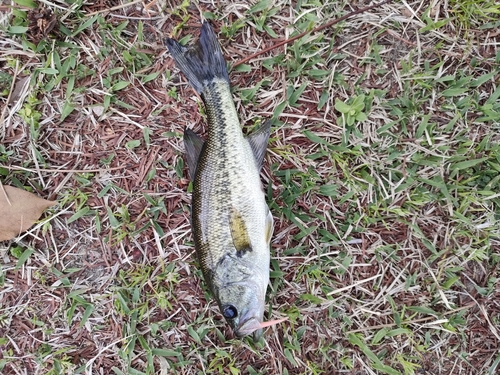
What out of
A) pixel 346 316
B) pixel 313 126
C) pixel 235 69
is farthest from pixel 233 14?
pixel 346 316

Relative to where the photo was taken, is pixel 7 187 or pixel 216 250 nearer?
pixel 216 250

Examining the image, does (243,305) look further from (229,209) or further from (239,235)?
(229,209)

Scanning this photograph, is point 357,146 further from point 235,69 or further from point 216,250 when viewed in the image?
point 216,250

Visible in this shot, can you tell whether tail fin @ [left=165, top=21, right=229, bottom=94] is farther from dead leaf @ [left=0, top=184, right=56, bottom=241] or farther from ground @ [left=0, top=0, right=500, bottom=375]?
dead leaf @ [left=0, top=184, right=56, bottom=241]

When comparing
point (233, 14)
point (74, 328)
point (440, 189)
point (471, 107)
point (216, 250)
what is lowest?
point (74, 328)

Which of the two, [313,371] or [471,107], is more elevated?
[471,107]

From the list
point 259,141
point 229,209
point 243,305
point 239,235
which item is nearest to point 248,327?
point 243,305

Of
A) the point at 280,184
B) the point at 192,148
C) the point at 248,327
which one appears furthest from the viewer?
the point at 280,184

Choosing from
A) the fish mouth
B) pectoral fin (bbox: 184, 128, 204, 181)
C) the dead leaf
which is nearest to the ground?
the dead leaf
